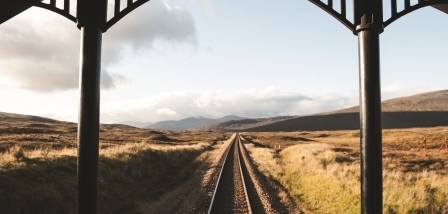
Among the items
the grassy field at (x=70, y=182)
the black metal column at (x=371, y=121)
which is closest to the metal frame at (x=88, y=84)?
the black metal column at (x=371, y=121)

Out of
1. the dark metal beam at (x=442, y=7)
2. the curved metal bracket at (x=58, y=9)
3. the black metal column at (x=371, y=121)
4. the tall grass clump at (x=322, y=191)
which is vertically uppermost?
the dark metal beam at (x=442, y=7)

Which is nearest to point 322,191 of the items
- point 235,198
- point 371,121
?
point 235,198

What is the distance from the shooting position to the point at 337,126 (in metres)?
197

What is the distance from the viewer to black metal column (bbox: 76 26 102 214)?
15.8ft

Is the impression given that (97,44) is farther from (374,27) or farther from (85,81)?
(374,27)

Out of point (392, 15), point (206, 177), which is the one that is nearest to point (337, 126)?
point (206, 177)

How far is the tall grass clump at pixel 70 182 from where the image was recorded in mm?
10312

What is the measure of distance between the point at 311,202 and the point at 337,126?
194 m

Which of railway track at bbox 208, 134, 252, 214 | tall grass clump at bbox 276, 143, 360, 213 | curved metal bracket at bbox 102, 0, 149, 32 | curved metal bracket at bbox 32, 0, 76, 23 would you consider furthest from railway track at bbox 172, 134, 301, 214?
curved metal bracket at bbox 32, 0, 76, 23

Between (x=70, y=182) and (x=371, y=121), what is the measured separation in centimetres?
1091

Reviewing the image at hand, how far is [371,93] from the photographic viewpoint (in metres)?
4.93

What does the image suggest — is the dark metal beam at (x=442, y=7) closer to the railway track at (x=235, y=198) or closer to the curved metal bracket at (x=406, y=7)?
the curved metal bracket at (x=406, y=7)

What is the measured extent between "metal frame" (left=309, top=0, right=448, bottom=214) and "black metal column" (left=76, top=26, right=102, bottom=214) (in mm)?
3197

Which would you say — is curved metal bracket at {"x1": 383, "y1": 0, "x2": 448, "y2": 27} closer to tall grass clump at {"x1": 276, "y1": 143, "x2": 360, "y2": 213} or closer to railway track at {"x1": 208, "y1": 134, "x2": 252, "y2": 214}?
tall grass clump at {"x1": 276, "y1": 143, "x2": 360, "y2": 213}
